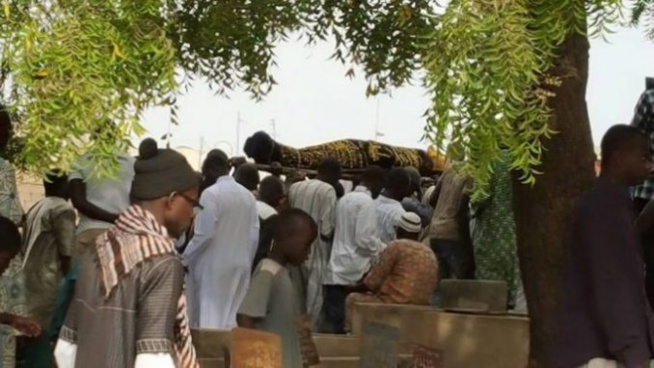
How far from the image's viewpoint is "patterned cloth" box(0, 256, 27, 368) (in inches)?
291

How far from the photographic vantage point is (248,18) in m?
6.51

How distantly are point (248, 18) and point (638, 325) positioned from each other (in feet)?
6.93

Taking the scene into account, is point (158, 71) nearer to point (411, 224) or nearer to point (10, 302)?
point (10, 302)

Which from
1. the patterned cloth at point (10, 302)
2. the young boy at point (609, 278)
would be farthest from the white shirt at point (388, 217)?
the young boy at point (609, 278)

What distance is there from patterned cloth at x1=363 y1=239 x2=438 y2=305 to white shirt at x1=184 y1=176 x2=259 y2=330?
99cm

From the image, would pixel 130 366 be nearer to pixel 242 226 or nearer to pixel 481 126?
pixel 481 126

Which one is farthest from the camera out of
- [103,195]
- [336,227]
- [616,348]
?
[336,227]

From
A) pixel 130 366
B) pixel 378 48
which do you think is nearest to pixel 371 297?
pixel 378 48

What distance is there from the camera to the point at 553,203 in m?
7.37

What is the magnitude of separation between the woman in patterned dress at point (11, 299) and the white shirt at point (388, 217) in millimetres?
5276

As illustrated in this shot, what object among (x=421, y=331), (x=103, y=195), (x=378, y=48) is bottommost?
(x=421, y=331)

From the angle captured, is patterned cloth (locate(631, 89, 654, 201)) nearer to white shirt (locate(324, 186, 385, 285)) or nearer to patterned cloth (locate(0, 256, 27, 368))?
patterned cloth (locate(0, 256, 27, 368))

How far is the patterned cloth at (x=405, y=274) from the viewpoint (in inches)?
395

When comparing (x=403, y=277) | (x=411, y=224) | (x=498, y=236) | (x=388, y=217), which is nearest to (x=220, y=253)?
(x=403, y=277)
